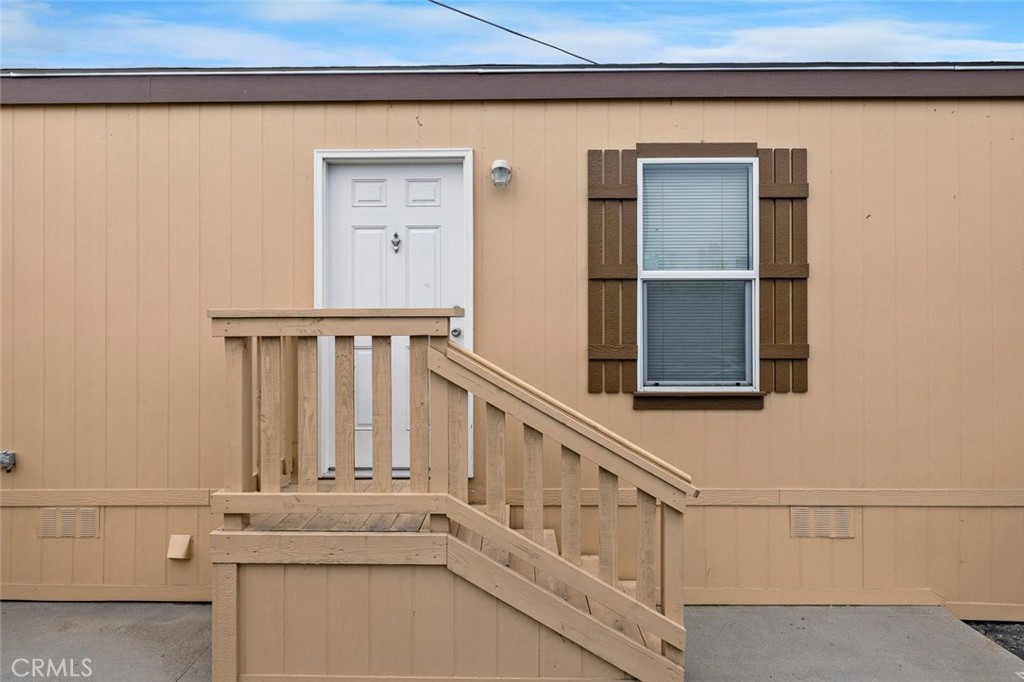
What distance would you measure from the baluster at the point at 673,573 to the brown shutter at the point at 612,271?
0.97m

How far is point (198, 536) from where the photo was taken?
353 centimetres

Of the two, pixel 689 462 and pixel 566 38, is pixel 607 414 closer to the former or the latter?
pixel 689 462

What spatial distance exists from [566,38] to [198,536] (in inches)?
249

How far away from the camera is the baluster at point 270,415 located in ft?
8.79

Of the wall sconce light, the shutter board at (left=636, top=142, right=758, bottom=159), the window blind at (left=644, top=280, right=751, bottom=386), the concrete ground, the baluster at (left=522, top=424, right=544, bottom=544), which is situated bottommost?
the concrete ground

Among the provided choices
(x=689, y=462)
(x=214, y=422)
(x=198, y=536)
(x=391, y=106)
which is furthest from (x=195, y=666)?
(x=391, y=106)

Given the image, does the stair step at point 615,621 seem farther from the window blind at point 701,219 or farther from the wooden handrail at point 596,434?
the window blind at point 701,219

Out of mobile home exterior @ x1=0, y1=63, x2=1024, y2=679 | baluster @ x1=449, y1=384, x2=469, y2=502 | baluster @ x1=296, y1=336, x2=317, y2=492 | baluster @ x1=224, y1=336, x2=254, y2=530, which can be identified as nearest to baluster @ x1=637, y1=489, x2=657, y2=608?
baluster @ x1=449, y1=384, x2=469, y2=502

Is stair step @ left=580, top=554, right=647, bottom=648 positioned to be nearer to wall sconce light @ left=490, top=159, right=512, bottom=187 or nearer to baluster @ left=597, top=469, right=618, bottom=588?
baluster @ left=597, top=469, right=618, bottom=588

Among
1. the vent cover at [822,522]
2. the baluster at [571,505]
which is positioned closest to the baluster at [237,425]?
the baluster at [571,505]

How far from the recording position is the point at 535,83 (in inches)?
138

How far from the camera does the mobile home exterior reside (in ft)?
11.4

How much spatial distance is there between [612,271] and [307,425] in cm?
175

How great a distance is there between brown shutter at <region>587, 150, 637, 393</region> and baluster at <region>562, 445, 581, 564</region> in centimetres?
91
